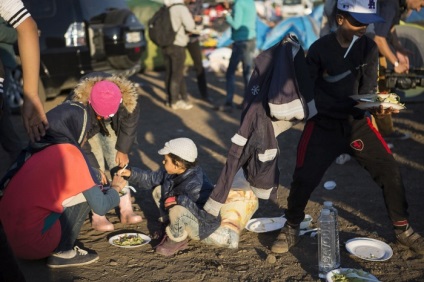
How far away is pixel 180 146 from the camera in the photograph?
5.18 meters

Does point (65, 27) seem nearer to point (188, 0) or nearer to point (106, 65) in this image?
point (106, 65)

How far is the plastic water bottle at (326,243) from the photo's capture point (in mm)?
4523

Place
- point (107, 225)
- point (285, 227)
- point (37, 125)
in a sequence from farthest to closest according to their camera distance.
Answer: point (107, 225)
point (285, 227)
point (37, 125)

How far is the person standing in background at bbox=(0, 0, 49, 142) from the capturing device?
353cm

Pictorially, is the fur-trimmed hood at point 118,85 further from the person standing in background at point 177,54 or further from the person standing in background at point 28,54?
the person standing in background at point 177,54

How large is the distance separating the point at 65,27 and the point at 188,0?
214 centimetres

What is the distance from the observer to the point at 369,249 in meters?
4.87

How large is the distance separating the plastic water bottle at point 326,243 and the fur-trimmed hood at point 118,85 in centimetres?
185

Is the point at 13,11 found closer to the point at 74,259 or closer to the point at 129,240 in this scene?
the point at 74,259

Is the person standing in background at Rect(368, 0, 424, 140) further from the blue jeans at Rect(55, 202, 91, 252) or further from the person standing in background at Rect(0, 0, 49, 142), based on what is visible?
the person standing in background at Rect(0, 0, 49, 142)

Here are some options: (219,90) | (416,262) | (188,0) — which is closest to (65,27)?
(188,0)

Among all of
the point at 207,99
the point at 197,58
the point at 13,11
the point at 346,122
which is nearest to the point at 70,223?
the point at 13,11

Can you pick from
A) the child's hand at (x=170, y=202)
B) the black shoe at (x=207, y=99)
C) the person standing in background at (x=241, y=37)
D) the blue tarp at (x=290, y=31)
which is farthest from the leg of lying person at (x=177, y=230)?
the blue tarp at (x=290, y=31)

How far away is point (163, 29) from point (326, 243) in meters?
6.54
